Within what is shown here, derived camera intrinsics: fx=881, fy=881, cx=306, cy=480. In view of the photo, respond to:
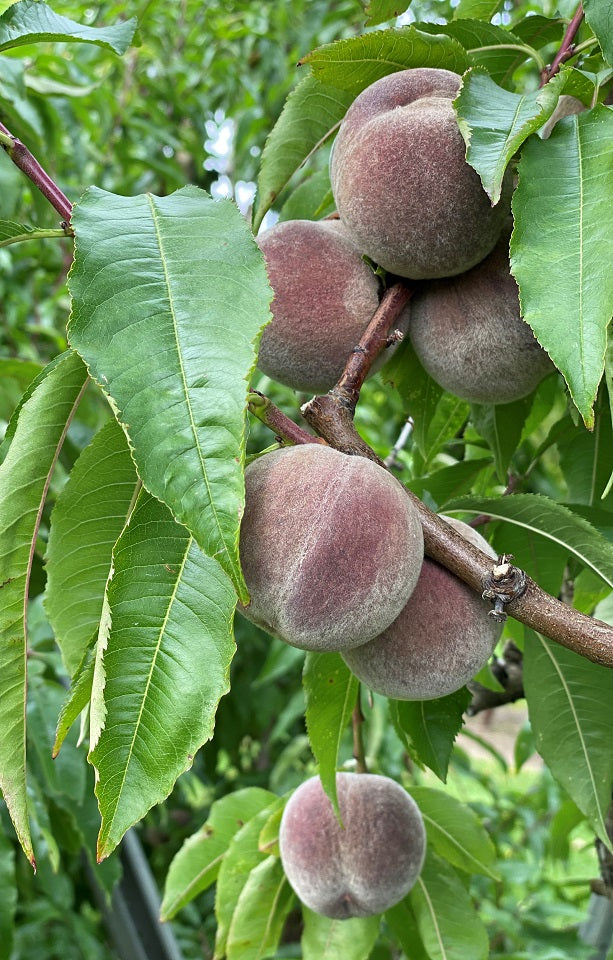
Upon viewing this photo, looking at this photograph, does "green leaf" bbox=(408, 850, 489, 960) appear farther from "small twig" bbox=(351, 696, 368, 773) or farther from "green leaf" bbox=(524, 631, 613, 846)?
"green leaf" bbox=(524, 631, 613, 846)

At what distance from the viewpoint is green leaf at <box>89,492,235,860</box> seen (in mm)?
625

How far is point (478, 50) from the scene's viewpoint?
1.01m

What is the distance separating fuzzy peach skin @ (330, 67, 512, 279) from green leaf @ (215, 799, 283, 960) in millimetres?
889

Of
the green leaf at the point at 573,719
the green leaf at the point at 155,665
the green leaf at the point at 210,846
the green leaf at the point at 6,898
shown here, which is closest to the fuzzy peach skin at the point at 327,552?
the green leaf at the point at 155,665

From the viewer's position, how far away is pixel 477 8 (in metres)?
1.18

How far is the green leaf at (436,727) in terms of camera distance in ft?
3.33

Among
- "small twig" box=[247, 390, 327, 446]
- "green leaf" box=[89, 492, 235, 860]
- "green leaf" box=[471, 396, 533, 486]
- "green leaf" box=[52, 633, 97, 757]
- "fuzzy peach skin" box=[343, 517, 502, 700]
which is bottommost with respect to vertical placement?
"green leaf" box=[471, 396, 533, 486]

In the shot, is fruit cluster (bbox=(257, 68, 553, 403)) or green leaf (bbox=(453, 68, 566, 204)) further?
fruit cluster (bbox=(257, 68, 553, 403))

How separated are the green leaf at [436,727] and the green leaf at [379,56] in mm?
688

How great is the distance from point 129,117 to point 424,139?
2587mm

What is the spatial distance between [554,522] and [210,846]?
2.99ft

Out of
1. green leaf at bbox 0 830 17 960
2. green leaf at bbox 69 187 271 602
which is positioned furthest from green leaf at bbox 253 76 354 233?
green leaf at bbox 0 830 17 960

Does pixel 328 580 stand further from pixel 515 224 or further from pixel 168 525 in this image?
pixel 515 224

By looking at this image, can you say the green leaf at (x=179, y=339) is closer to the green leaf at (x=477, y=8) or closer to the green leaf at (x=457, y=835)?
the green leaf at (x=477, y=8)
